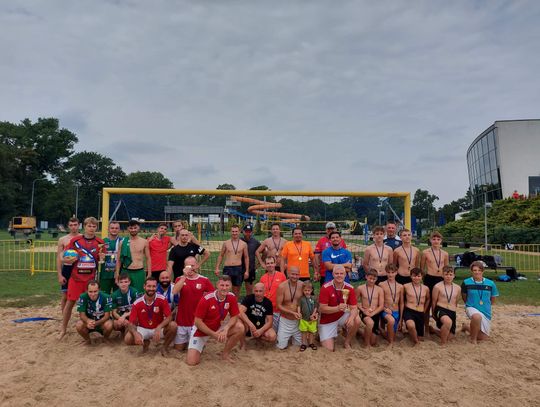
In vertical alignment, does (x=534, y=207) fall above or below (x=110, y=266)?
above

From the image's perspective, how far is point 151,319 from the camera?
14.2 ft

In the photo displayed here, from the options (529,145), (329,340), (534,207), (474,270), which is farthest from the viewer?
(529,145)

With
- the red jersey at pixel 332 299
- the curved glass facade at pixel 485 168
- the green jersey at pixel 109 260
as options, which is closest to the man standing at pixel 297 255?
the red jersey at pixel 332 299

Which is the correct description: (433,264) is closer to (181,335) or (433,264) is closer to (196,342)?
(196,342)

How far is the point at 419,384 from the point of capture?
11.6ft

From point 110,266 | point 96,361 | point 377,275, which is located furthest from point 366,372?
point 110,266

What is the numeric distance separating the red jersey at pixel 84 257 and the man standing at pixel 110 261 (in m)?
0.18

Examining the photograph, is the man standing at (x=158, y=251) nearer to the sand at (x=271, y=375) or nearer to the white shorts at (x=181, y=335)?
the sand at (x=271, y=375)

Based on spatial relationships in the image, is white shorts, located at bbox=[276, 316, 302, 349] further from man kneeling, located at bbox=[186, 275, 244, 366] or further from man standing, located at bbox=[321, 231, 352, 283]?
man standing, located at bbox=[321, 231, 352, 283]

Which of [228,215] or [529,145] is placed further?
[529,145]

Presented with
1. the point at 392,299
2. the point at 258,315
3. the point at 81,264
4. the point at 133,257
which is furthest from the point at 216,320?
the point at 392,299

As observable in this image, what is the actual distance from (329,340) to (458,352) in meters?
1.48

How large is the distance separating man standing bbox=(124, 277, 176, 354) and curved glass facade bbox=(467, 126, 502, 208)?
33623 millimetres

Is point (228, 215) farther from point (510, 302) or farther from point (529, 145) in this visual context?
point (529, 145)
